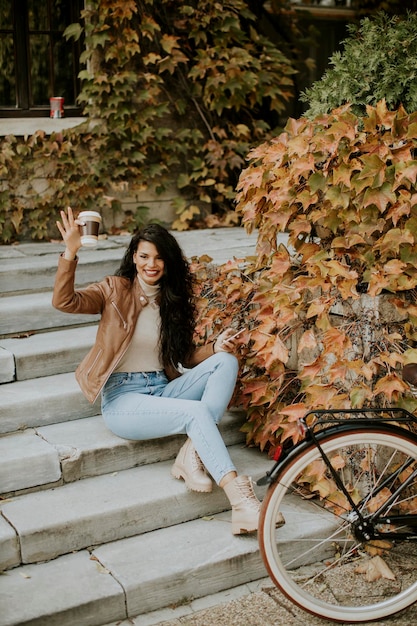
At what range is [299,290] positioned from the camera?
3586 mm

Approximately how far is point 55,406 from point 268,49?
160 inches

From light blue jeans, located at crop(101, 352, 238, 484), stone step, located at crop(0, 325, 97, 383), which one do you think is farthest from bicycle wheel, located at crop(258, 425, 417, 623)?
stone step, located at crop(0, 325, 97, 383)

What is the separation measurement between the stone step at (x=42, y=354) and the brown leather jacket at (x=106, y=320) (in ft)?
2.08

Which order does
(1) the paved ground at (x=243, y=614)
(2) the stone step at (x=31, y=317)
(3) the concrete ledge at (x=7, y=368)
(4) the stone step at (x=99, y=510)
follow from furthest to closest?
1. (2) the stone step at (x=31, y=317)
2. (3) the concrete ledge at (x=7, y=368)
3. (4) the stone step at (x=99, y=510)
4. (1) the paved ground at (x=243, y=614)

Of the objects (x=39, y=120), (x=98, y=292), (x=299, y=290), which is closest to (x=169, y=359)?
(x=98, y=292)

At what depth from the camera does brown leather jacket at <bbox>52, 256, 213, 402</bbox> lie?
358 cm

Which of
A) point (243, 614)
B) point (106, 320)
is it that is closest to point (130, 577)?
point (243, 614)

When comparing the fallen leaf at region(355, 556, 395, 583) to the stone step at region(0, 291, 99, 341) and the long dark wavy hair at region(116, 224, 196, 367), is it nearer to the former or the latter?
the long dark wavy hair at region(116, 224, 196, 367)

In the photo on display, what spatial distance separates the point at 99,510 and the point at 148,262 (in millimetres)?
1147

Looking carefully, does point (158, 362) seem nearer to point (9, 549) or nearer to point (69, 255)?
point (69, 255)

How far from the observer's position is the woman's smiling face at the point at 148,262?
367 cm

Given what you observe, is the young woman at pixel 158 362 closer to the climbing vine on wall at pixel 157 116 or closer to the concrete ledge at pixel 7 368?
the concrete ledge at pixel 7 368

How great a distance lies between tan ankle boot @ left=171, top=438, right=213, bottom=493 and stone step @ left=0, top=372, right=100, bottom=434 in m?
0.69

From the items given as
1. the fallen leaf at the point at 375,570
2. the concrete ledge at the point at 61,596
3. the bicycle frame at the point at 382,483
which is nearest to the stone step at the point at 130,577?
the concrete ledge at the point at 61,596
